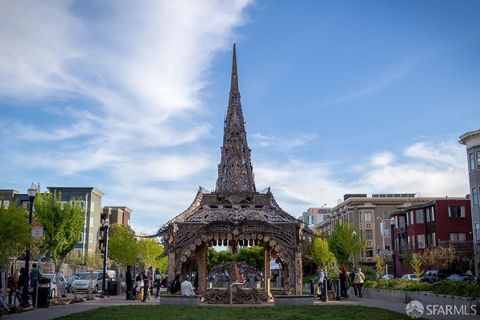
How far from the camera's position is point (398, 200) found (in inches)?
3789

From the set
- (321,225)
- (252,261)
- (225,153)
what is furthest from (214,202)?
(321,225)

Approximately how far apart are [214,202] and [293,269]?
572 cm

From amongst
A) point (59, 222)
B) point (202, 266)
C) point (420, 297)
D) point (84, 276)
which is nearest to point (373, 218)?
point (84, 276)

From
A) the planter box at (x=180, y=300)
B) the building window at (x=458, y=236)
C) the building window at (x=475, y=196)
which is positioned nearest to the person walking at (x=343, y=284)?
the planter box at (x=180, y=300)

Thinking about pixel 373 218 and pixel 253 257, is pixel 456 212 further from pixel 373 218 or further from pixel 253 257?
pixel 253 257

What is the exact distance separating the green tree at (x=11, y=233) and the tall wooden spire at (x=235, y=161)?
10.5 metres

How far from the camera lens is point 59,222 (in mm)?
40594

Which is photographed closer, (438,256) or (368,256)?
(438,256)

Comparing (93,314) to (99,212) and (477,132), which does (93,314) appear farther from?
(99,212)

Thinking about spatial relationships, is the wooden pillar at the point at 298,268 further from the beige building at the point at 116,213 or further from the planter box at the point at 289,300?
the beige building at the point at 116,213

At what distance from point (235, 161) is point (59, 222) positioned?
1710 cm

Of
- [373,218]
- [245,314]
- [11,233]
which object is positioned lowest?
[245,314]

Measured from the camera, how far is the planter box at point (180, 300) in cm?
2383

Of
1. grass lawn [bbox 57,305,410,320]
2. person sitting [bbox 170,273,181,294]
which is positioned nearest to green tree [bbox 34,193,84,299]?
person sitting [bbox 170,273,181,294]
